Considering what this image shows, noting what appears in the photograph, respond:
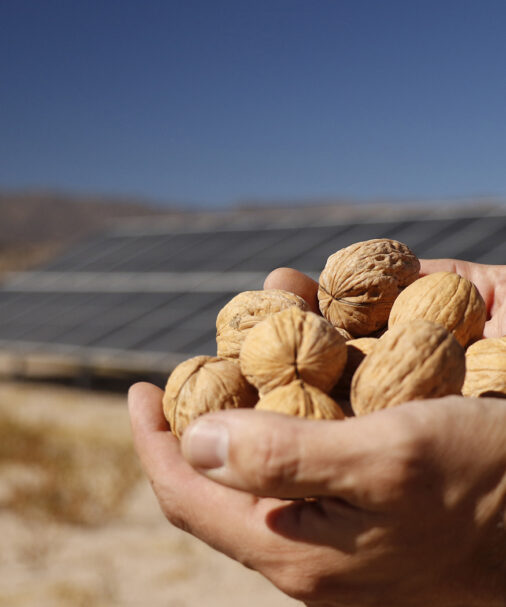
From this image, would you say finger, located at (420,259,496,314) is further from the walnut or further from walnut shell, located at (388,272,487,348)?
the walnut

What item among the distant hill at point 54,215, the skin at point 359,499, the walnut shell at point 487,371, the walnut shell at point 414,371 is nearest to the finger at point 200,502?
the skin at point 359,499

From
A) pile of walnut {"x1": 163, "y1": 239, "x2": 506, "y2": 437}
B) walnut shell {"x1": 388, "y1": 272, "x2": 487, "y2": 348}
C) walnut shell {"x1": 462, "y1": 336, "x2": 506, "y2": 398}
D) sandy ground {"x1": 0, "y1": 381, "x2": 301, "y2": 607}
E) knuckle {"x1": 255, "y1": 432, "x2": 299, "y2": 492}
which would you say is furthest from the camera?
sandy ground {"x1": 0, "y1": 381, "x2": 301, "y2": 607}

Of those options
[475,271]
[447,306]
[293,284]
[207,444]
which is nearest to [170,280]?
[475,271]

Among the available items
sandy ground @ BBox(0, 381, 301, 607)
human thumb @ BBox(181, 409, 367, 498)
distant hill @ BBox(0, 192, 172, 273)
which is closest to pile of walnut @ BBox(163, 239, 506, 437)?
human thumb @ BBox(181, 409, 367, 498)

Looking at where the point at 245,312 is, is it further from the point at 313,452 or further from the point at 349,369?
the point at 313,452

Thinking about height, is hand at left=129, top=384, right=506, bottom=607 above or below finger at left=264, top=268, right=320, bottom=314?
below

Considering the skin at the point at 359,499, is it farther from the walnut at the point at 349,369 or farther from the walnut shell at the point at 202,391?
the walnut at the point at 349,369
